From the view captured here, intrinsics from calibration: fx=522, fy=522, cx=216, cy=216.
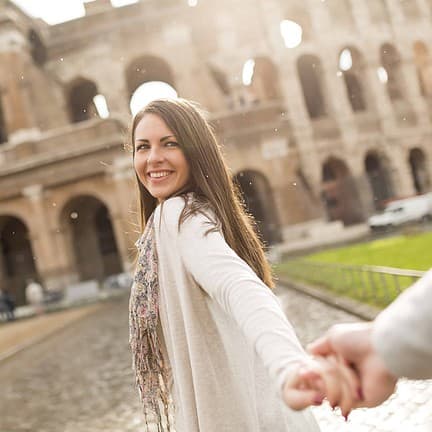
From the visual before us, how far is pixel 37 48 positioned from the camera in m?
26.3

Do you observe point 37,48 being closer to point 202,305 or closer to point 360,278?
point 360,278

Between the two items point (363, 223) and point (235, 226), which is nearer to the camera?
point (235, 226)

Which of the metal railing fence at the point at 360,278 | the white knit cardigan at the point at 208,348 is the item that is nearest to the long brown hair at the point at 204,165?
the white knit cardigan at the point at 208,348

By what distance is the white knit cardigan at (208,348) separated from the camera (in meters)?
1.49

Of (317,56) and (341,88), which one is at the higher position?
(317,56)

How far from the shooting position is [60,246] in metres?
22.9

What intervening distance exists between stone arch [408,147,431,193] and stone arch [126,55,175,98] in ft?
46.9

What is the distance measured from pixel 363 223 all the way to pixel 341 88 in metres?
Result: 7.45

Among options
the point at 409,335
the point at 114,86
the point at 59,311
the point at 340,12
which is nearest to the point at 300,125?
the point at 340,12

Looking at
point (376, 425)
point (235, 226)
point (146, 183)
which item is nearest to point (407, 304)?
point (235, 226)

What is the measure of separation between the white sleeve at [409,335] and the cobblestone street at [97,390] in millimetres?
2842

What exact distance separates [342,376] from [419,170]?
103ft

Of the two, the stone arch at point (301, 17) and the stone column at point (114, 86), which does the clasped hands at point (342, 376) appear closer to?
the stone column at point (114, 86)

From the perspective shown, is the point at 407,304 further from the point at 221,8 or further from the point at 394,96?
the point at 394,96
